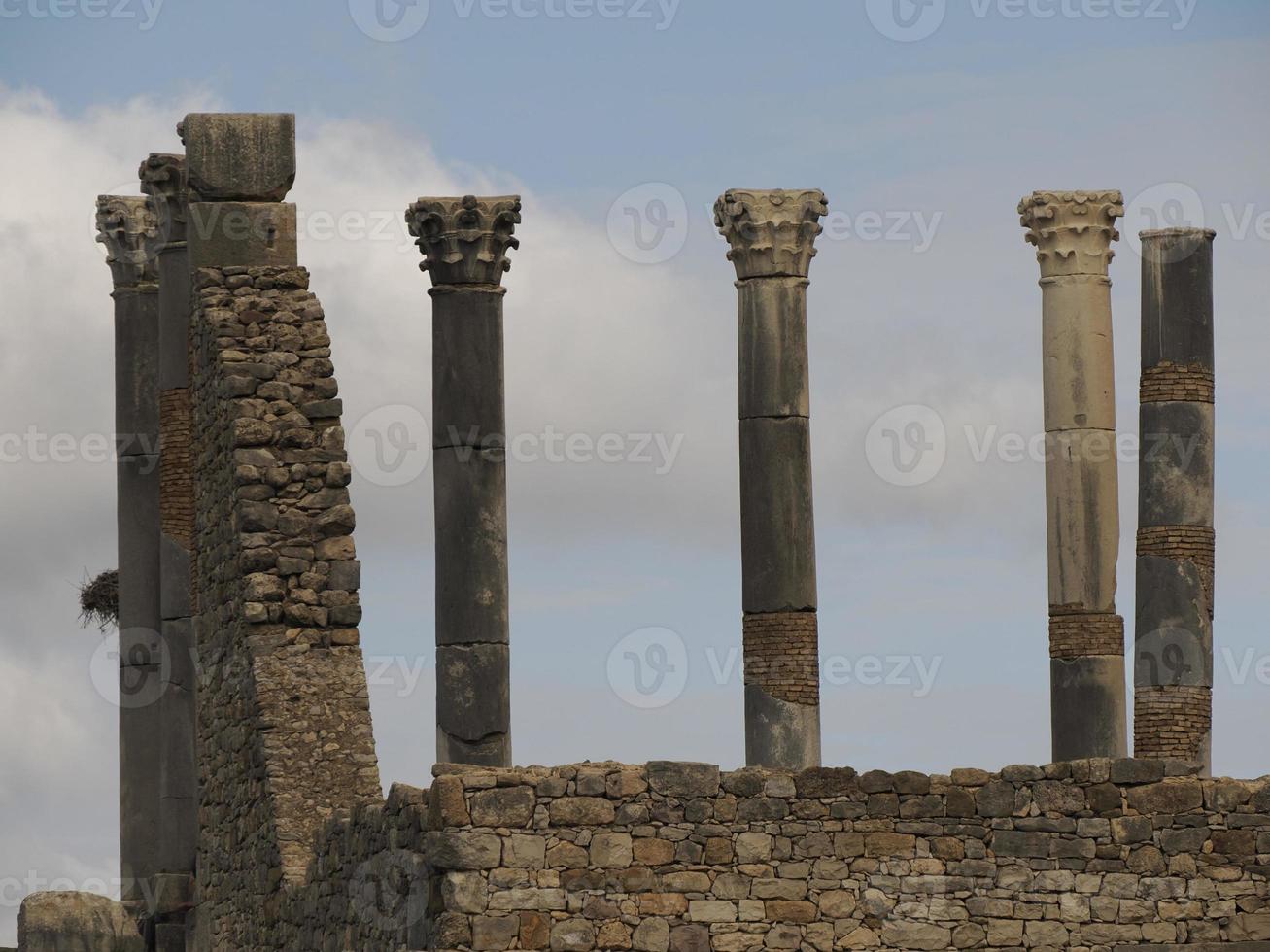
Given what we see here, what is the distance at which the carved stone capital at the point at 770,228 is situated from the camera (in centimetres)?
2909

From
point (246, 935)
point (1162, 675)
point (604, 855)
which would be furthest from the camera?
point (1162, 675)

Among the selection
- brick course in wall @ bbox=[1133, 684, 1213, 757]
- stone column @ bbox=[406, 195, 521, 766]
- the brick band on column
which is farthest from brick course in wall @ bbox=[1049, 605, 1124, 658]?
stone column @ bbox=[406, 195, 521, 766]

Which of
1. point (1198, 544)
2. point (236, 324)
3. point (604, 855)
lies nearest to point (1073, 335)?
point (1198, 544)

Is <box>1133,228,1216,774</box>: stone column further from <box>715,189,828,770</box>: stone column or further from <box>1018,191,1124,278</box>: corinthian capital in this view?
<box>715,189,828,770</box>: stone column

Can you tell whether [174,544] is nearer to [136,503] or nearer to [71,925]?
[136,503]

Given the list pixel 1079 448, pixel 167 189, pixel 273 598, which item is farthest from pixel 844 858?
pixel 1079 448

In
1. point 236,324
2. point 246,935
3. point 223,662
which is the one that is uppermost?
point 236,324

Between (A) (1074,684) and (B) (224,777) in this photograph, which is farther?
(A) (1074,684)

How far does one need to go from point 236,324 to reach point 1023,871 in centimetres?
635

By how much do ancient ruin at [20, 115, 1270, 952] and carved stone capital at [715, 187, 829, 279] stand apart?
28 mm

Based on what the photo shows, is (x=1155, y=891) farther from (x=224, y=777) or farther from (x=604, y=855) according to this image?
(x=224, y=777)

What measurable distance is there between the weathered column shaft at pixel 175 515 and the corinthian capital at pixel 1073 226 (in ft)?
27.1

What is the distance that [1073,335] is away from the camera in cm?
2962

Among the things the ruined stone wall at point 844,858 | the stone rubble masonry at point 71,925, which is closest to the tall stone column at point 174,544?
the stone rubble masonry at point 71,925
